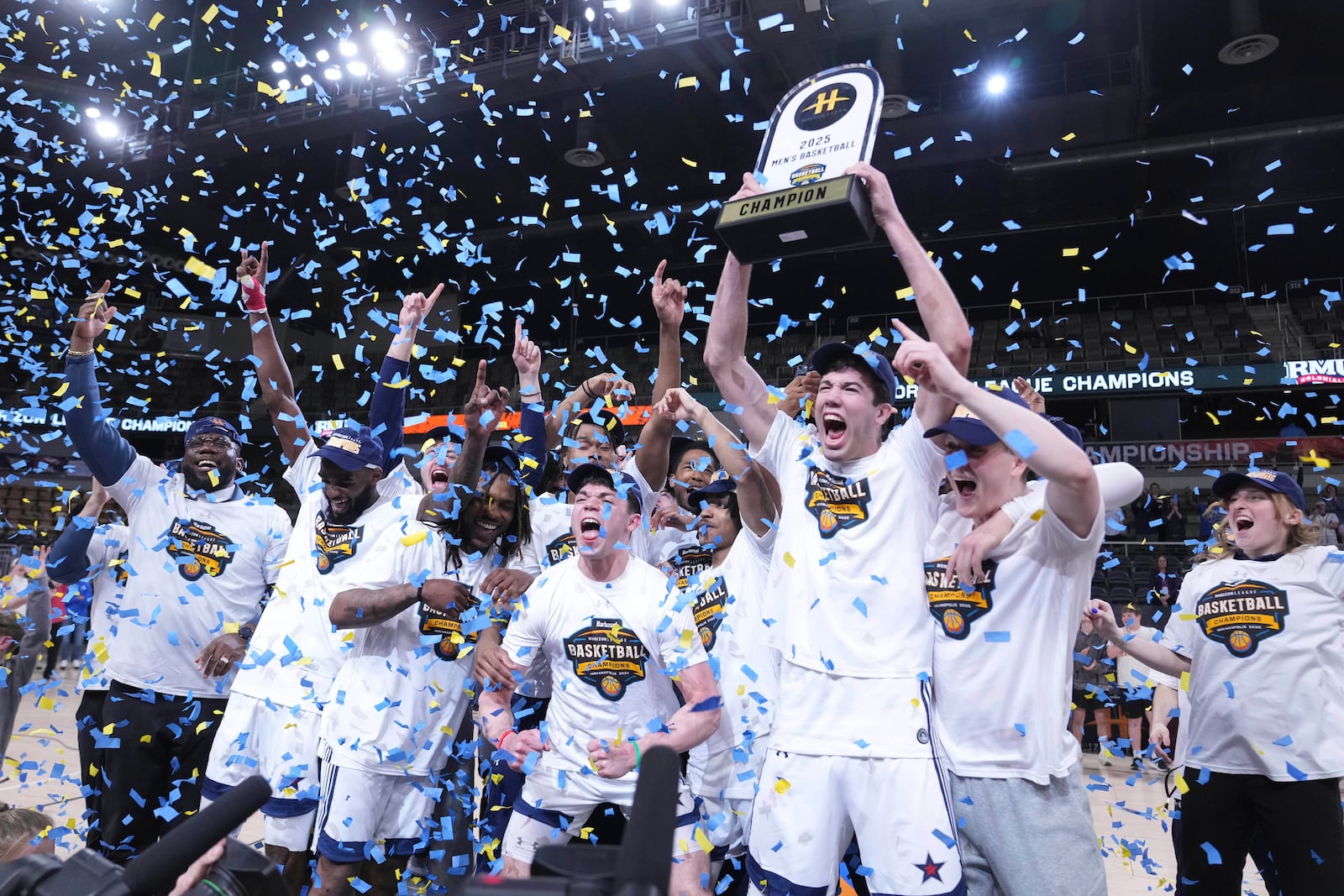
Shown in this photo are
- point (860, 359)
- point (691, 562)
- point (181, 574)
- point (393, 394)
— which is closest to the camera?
point (860, 359)

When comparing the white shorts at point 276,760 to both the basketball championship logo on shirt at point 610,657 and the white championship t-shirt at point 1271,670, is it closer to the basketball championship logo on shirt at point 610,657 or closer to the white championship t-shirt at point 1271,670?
the basketball championship logo on shirt at point 610,657

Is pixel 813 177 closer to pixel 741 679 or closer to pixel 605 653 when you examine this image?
pixel 605 653

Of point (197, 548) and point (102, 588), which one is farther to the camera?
point (102, 588)

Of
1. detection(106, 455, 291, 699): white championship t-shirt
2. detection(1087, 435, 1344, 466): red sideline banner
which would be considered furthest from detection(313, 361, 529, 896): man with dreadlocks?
detection(1087, 435, 1344, 466): red sideline banner

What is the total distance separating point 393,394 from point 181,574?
3.67 feet

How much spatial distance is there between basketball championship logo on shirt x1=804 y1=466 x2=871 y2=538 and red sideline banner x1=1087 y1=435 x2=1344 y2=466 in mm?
11966

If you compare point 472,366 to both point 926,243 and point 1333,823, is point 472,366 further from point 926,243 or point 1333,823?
point 1333,823

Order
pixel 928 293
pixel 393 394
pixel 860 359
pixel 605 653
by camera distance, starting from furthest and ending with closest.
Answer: pixel 393 394 → pixel 605 653 → pixel 860 359 → pixel 928 293

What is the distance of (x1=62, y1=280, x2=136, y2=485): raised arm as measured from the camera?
11.1 ft

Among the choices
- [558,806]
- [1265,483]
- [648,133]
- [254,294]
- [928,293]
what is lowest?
[558,806]

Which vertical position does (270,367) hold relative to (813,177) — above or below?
below

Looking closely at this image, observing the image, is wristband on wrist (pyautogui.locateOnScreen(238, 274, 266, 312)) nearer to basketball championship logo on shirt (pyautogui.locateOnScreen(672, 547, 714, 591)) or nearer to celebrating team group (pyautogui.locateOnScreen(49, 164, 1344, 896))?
Answer: celebrating team group (pyautogui.locateOnScreen(49, 164, 1344, 896))

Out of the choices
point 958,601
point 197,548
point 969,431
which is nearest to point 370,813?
point 197,548

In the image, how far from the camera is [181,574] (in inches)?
142
